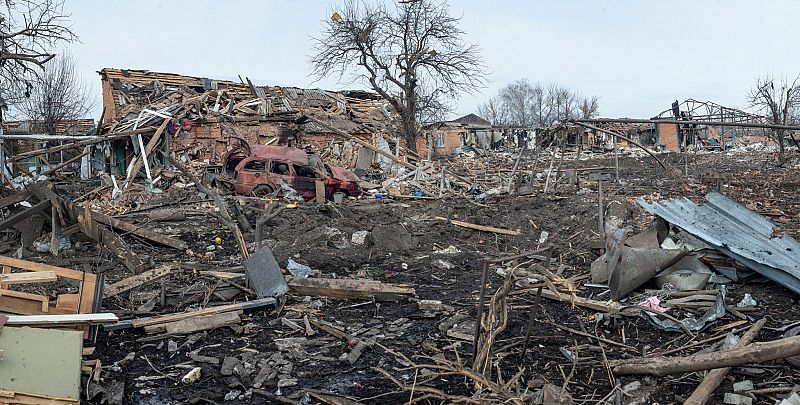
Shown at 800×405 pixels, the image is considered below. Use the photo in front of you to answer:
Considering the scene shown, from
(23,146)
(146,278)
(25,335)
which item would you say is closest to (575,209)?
(146,278)

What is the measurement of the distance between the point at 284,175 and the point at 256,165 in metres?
0.97

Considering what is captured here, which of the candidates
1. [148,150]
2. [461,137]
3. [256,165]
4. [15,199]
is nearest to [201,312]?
[15,199]

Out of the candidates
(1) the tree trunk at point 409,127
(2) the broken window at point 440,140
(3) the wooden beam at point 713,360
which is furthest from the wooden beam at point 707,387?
(2) the broken window at point 440,140

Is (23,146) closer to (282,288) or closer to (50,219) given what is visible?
(50,219)

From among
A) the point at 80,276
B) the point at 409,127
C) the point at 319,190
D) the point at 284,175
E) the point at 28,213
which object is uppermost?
the point at 409,127

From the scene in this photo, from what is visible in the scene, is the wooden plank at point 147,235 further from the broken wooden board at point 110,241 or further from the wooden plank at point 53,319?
the wooden plank at point 53,319

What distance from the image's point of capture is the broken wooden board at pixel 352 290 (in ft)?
25.9

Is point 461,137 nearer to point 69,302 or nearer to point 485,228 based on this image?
point 485,228

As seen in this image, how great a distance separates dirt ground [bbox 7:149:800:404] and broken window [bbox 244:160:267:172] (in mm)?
4955

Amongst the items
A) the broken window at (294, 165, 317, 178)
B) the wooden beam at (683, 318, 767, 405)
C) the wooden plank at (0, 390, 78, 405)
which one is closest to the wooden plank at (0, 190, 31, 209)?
the wooden plank at (0, 390, 78, 405)

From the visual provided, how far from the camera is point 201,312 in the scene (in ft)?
22.6

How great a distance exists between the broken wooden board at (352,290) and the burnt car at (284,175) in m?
9.34

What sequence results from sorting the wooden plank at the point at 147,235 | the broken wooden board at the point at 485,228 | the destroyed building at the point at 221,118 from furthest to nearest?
the destroyed building at the point at 221,118 < the broken wooden board at the point at 485,228 < the wooden plank at the point at 147,235

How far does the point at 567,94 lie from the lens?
285ft
